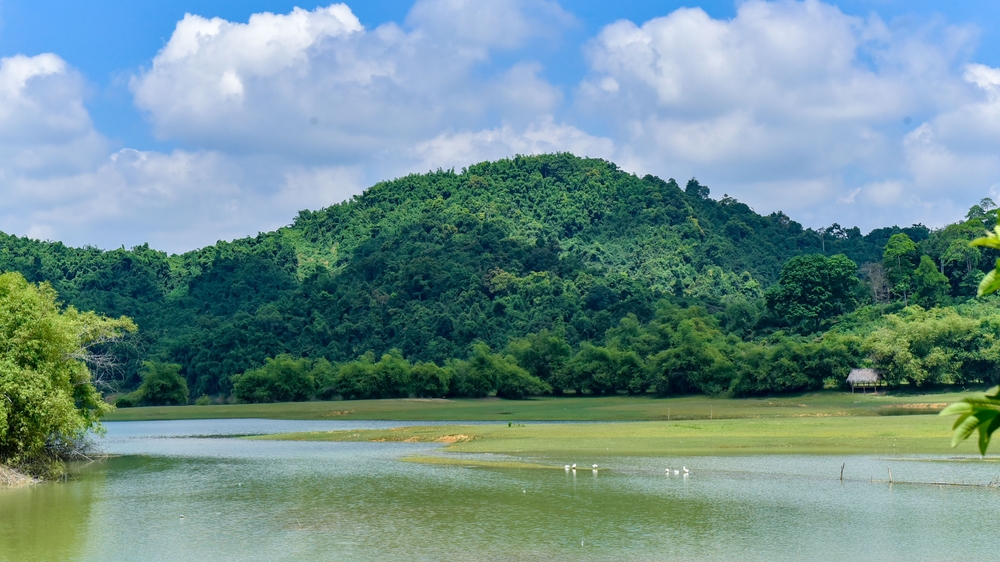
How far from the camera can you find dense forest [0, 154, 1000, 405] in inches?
3526

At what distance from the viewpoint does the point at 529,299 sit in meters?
141

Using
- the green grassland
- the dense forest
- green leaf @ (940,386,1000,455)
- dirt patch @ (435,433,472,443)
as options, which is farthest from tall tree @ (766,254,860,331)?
green leaf @ (940,386,1000,455)

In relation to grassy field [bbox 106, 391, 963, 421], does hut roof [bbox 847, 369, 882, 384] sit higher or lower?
higher

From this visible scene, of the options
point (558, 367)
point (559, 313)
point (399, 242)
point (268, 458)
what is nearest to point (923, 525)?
point (268, 458)

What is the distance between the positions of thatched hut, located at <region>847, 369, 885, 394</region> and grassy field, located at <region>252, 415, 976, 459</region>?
2020 cm

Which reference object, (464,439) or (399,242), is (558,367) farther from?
(399,242)

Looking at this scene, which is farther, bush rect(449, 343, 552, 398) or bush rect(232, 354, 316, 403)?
bush rect(232, 354, 316, 403)

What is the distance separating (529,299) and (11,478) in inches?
4296

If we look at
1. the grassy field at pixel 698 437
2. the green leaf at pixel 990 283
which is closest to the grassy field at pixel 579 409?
the grassy field at pixel 698 437

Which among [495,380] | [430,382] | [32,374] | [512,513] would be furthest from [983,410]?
[430,382]

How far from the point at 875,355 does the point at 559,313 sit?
62.4 meters

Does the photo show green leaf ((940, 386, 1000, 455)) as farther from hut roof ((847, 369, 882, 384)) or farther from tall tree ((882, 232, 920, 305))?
tall tree ((882, 232, 920, 305))

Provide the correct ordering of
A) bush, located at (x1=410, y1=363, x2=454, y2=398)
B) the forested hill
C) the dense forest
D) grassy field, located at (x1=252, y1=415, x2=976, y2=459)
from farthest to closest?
the forested hill → bush, located at (x1=410, y1=363, x2=454, y2=398) → the dense forest → grassy field, located at (x1=252, y1=415, x2=976, y2=459)

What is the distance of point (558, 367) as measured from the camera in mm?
105312
